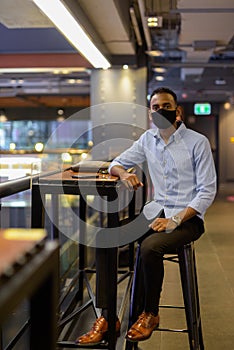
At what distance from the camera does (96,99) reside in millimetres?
7234

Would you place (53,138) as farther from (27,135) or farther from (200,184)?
(200,184)

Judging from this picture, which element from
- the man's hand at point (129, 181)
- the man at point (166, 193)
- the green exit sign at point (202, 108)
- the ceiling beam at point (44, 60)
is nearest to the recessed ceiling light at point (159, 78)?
the ceiling beam at point (44, 60)

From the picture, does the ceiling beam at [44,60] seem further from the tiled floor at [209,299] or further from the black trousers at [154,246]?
the black trousers at [154,246]

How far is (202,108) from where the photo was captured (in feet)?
50.1

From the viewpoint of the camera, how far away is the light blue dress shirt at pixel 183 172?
2.52 metres

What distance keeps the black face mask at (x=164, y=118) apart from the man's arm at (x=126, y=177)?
31 cm

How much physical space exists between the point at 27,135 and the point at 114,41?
1220cm

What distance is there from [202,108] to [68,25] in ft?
39.5

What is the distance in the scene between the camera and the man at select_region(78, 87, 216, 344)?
2.39 metres

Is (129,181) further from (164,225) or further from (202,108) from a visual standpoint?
(202,108)

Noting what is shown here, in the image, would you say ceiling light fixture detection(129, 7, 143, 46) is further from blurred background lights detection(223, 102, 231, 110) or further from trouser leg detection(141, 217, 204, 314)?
blurred background lights detection(223, 102, 231, 110)

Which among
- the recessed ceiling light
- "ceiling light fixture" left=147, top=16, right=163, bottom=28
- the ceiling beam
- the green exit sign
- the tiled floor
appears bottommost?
the tiled floor

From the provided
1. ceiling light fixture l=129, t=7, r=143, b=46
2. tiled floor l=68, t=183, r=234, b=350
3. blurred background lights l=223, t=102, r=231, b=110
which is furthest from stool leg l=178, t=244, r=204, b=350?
blurred background lights l=223, t=102, r=231, b=110

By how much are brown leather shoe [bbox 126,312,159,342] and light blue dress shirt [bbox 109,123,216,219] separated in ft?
1.75
